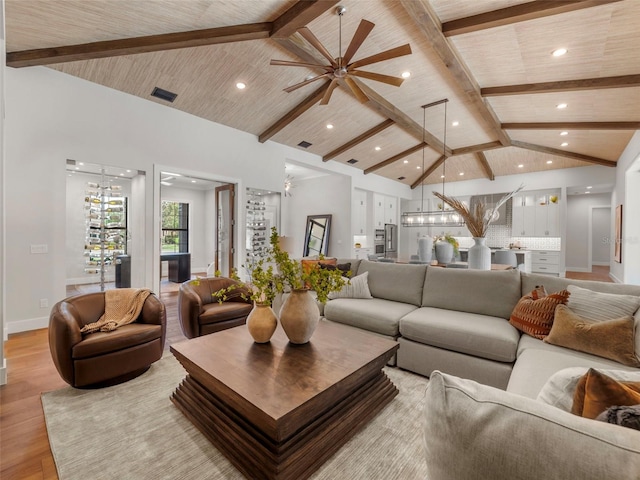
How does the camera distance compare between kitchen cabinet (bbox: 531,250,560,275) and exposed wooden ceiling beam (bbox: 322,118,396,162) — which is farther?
kitchen cabinet (bbox: 531,250,560,275)

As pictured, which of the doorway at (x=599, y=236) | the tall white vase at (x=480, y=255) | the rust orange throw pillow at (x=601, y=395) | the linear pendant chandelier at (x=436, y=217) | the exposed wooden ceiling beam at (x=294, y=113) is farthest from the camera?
the doorway at (x=599, y=236)

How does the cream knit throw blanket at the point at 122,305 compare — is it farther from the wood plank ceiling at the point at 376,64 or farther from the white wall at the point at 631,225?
the white wall at the point at 631,225

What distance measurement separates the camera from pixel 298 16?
2.85m

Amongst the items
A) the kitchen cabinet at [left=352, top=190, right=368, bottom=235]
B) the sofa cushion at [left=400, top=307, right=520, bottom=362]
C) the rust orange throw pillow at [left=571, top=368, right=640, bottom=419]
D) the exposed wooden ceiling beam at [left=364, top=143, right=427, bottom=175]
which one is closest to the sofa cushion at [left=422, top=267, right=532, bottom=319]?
the sofa cushion at [left=400, top=307, right=520, bottom=362]

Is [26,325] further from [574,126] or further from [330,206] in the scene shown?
[574,126]

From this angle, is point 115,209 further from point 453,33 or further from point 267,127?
point 453,33

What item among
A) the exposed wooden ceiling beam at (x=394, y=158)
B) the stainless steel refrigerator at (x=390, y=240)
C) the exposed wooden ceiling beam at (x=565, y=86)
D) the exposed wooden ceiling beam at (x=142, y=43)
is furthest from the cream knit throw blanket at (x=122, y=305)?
the stainless steel refrigerator at (x=390, y=240)

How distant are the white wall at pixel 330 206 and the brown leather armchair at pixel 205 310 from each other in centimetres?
438

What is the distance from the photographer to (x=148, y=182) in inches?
174

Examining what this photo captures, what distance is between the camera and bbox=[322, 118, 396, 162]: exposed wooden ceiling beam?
6093mm

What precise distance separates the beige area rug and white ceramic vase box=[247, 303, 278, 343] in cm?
69

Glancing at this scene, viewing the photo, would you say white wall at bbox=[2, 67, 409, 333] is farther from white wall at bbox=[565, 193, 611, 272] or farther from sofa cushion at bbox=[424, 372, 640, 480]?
white wall at bbox=[565, 193, 611, 272]

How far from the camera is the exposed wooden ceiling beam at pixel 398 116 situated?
4827mm

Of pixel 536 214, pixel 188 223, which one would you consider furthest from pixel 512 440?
pixel 536 214
